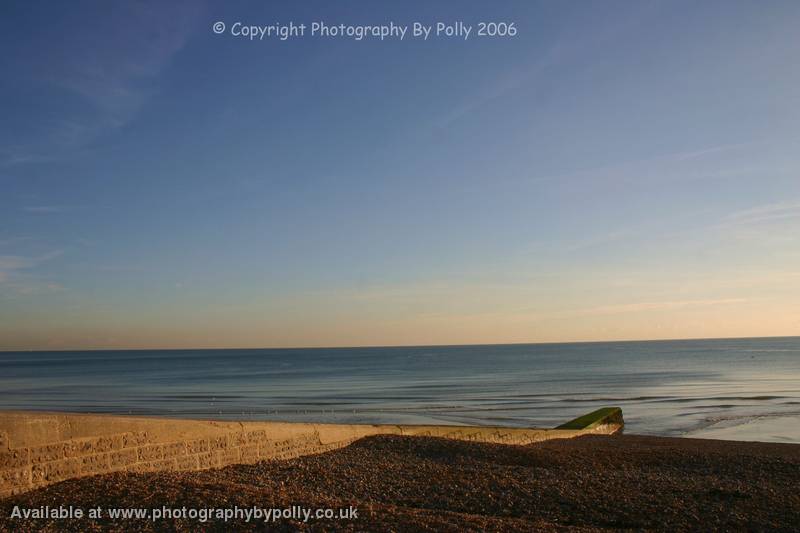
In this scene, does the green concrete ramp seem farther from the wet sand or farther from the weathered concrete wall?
the weathered concrete wall

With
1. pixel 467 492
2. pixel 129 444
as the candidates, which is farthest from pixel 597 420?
pixel 129 444

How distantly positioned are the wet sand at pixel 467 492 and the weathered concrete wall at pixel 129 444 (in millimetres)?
225

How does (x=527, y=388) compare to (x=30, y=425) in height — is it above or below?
below

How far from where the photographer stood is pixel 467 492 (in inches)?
249

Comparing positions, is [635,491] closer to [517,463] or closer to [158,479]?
[517,463]

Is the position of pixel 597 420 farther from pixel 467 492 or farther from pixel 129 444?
pixel 129 444

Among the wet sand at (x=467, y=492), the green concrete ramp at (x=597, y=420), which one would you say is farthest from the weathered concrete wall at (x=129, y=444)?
the green concrete ramp at (x=597, y=420)

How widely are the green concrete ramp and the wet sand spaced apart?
645cm

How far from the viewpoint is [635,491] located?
21.2ft

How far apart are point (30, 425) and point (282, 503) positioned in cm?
242

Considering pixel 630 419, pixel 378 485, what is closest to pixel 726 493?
pixel 378 485

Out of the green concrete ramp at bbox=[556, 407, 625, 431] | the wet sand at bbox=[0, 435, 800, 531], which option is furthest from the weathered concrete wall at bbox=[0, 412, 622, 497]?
Result: the green concrete ramp at bbox=[556, 407, 625, 431]

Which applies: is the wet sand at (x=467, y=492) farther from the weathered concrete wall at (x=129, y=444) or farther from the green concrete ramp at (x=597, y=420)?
the green concrete ramp at (x=597, y=420)

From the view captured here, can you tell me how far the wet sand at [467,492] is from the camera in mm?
4934
